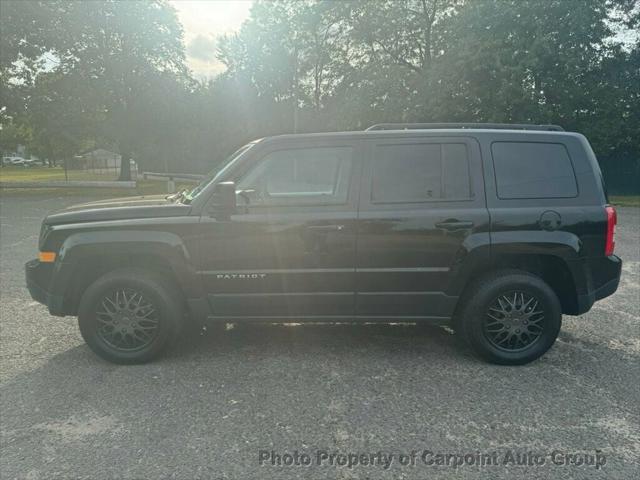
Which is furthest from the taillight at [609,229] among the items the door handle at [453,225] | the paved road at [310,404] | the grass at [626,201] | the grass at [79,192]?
the grass at [79,192]

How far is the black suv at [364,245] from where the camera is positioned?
3.52m

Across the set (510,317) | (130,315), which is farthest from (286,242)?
(510,317)

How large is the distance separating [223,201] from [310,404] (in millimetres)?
1669

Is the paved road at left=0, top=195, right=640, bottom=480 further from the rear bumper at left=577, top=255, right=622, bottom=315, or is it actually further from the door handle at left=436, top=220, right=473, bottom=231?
the door handle at left=436, top=220, right=473, bottom=231

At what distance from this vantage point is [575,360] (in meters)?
3.75

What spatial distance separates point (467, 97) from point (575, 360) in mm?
17894

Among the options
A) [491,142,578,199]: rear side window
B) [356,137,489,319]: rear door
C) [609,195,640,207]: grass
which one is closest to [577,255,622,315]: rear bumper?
[491,142,578,199]: rear side window

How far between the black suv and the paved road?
0.37 m

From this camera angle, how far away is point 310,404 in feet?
10.1

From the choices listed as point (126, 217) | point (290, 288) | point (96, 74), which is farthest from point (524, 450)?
point (96, 74)

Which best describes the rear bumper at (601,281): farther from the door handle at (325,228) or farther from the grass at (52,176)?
the grass at (52,176)

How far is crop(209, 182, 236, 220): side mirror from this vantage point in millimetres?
3334

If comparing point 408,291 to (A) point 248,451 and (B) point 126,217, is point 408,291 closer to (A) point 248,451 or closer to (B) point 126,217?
(A) point 248,451

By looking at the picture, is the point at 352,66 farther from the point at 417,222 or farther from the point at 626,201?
the point at 417,222
